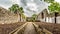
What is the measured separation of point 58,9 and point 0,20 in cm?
2952

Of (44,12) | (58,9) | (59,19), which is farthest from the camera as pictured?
(44,12)

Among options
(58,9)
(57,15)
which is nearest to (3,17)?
(57,15)

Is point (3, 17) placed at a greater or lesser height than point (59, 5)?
lesser

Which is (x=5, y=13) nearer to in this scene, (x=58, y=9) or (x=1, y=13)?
(x=1, y=13)

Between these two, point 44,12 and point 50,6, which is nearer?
point 50,6

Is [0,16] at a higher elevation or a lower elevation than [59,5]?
lower

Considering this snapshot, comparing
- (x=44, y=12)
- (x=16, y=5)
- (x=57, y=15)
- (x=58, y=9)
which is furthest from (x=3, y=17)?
(x=16, y=5)

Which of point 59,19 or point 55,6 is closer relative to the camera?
point 59,19

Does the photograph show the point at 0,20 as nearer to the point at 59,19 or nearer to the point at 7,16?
the point at 7,16

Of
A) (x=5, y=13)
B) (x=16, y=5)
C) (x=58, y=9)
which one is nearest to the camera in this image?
(x=5, y=13)

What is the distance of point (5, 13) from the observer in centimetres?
3275

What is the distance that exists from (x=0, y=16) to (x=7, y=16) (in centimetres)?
326

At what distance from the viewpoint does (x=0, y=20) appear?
29.5 metres

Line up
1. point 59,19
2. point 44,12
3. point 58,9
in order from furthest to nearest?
point 44,12
point 58,9
point 59,19
